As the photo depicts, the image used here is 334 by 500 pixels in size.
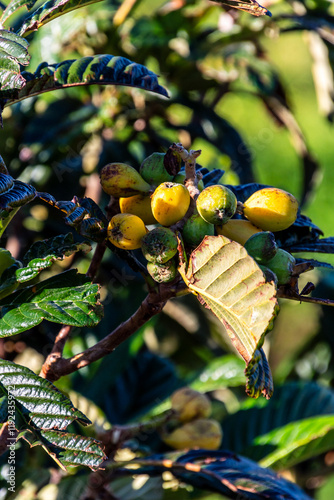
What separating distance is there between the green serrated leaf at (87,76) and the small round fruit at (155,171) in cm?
10

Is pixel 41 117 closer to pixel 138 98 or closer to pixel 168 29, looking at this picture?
pixel 138 98

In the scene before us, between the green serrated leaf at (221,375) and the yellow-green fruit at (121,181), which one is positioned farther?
the green serrated leaf at (221,375)

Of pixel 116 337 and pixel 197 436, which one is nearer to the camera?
pixel 116 337

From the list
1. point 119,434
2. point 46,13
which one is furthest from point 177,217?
point 119,434

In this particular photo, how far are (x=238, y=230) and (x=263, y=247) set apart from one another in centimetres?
6

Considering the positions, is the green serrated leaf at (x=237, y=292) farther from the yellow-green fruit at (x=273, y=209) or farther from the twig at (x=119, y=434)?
the twig at (x=119, y=434)

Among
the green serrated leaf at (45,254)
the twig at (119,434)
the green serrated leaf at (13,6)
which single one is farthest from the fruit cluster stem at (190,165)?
the twig at (119,434)

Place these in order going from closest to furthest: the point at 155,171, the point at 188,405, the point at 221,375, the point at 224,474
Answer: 1. the point at 155,171
2. the point at 224,474
3. the point at 188,405
4. the point at 221,375

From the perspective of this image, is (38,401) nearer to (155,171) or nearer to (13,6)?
(155,171)

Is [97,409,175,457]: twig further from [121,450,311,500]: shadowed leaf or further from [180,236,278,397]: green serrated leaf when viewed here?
[180,236,278,397]: green serrated leaf

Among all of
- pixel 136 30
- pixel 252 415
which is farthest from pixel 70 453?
pixel 136 30

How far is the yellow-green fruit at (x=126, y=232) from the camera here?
0.57 metres

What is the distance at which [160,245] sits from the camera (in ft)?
1.76

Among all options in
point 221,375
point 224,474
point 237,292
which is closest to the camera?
point 237,292
